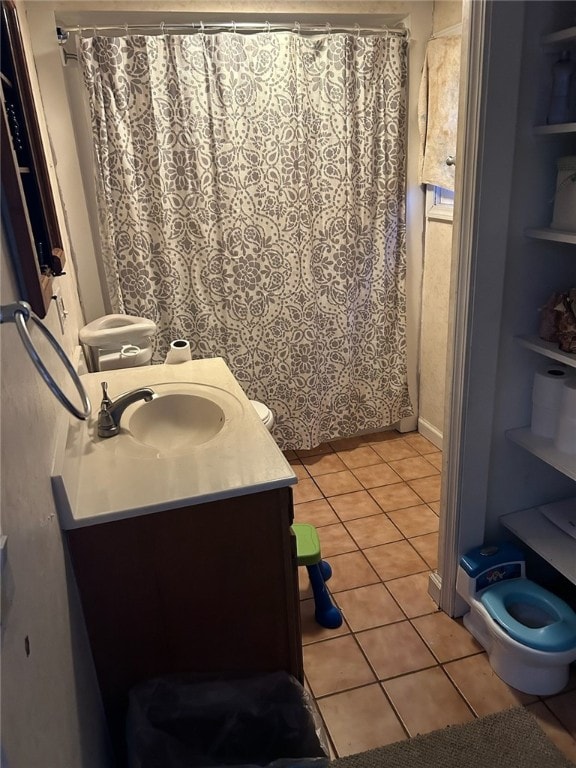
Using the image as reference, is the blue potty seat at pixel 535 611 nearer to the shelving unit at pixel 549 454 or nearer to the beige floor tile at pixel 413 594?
the shelving unit at pixel 549 454

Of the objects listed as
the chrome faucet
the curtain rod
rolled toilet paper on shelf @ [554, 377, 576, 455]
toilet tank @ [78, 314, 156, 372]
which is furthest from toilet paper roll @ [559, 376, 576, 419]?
the curtain rod

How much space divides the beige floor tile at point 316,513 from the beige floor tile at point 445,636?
26.2 inches

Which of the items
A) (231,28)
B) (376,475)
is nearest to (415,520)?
(376,475)

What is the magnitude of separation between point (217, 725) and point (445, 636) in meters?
0.89

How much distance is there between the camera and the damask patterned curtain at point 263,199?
94.4 inches

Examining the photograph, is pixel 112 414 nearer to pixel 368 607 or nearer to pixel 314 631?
pixel 314 631

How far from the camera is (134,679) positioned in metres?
1.38

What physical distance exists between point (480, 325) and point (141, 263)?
5.29ft

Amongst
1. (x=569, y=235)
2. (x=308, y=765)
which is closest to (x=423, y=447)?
(x=569, y=235)

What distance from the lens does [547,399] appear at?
1.67 m

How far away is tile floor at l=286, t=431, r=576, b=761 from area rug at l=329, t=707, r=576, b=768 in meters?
0.03

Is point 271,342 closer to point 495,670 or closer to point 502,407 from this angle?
point 502,407

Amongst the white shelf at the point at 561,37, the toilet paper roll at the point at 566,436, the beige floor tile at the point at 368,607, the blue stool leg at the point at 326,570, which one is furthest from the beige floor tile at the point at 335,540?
the white shelf at the point at 561,37

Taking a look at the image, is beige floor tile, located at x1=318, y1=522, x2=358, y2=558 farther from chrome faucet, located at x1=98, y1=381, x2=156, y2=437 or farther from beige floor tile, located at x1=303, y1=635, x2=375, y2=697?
chrome faucet, located at x1=98, y1=381, x2=156, y2=437
